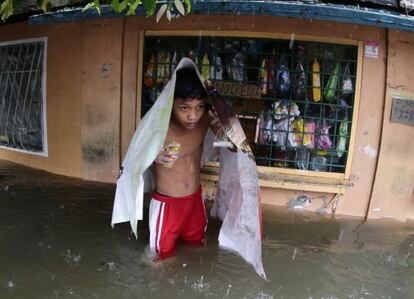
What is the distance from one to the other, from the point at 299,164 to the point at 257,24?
161cm

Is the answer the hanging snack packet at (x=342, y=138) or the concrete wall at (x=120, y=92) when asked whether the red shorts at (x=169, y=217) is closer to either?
the concrete wall at (x=120, y=92)

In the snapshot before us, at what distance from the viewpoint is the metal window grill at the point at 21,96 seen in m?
6.60

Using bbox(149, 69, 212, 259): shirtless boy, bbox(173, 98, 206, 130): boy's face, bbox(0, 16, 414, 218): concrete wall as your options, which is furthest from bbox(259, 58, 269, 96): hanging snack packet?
bbox(173, 98, 206, 130): boy's face

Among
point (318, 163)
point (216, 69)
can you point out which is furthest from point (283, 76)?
point (318, 163)

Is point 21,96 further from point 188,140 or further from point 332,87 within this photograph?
point 332,87

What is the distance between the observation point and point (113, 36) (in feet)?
18.2

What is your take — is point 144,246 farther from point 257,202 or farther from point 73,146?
point 73,146

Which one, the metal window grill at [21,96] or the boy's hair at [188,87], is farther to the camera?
the metal window grill at [21,96]

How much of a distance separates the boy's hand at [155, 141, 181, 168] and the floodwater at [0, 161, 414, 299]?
32.1 inches

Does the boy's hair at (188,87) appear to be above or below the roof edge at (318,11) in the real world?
below

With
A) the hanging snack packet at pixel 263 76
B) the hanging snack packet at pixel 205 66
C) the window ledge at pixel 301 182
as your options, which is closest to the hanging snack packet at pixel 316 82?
the hanging snack packet at pixel 263 76

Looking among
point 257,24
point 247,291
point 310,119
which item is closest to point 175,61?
point 257,24

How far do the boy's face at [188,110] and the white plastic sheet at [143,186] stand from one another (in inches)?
6.3

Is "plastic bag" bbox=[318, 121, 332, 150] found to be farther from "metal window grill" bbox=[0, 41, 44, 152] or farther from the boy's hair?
"metal window grill" bbox=[0, 41, 44, 152]
